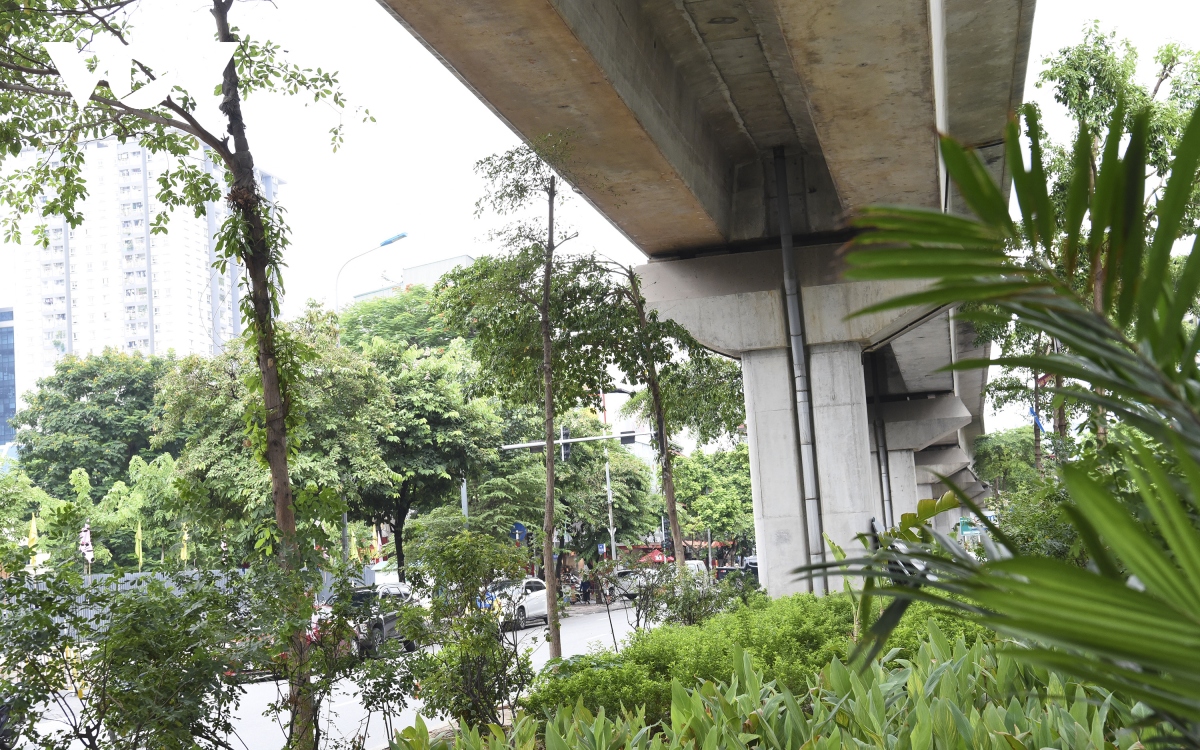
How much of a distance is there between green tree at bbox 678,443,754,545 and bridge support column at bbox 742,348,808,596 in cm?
3095

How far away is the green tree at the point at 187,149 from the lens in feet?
21.5

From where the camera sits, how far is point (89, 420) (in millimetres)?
38438

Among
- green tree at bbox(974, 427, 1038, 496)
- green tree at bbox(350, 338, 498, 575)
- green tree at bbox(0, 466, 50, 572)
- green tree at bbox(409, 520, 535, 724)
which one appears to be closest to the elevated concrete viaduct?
green tree at bbox(409, 520, 535, 724)

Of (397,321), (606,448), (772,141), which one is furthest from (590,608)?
(772,141)

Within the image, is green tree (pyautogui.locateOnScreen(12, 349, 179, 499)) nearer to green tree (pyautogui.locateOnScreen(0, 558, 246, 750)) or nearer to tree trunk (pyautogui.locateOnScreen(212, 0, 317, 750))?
tree trunk (pyautogui.locateOnScreen(212, 0, 317, 750))

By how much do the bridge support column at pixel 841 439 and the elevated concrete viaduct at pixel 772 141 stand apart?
2 centimetres

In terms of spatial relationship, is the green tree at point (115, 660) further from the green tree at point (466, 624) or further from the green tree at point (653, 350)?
the green tree at point (653, 350)

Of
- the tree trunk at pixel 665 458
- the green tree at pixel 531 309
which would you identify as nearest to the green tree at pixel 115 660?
the green tree at pixel 531 309

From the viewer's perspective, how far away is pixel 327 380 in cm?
2322

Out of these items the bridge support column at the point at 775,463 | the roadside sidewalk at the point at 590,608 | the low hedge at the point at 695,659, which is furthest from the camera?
the roadside sidewalk at the point at 590,608

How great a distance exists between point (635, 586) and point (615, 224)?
4390 millimetres

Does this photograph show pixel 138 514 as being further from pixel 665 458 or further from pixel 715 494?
Result: pixel 715 494

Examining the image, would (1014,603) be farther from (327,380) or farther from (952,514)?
(952,514)

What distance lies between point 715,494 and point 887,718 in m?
43.7
